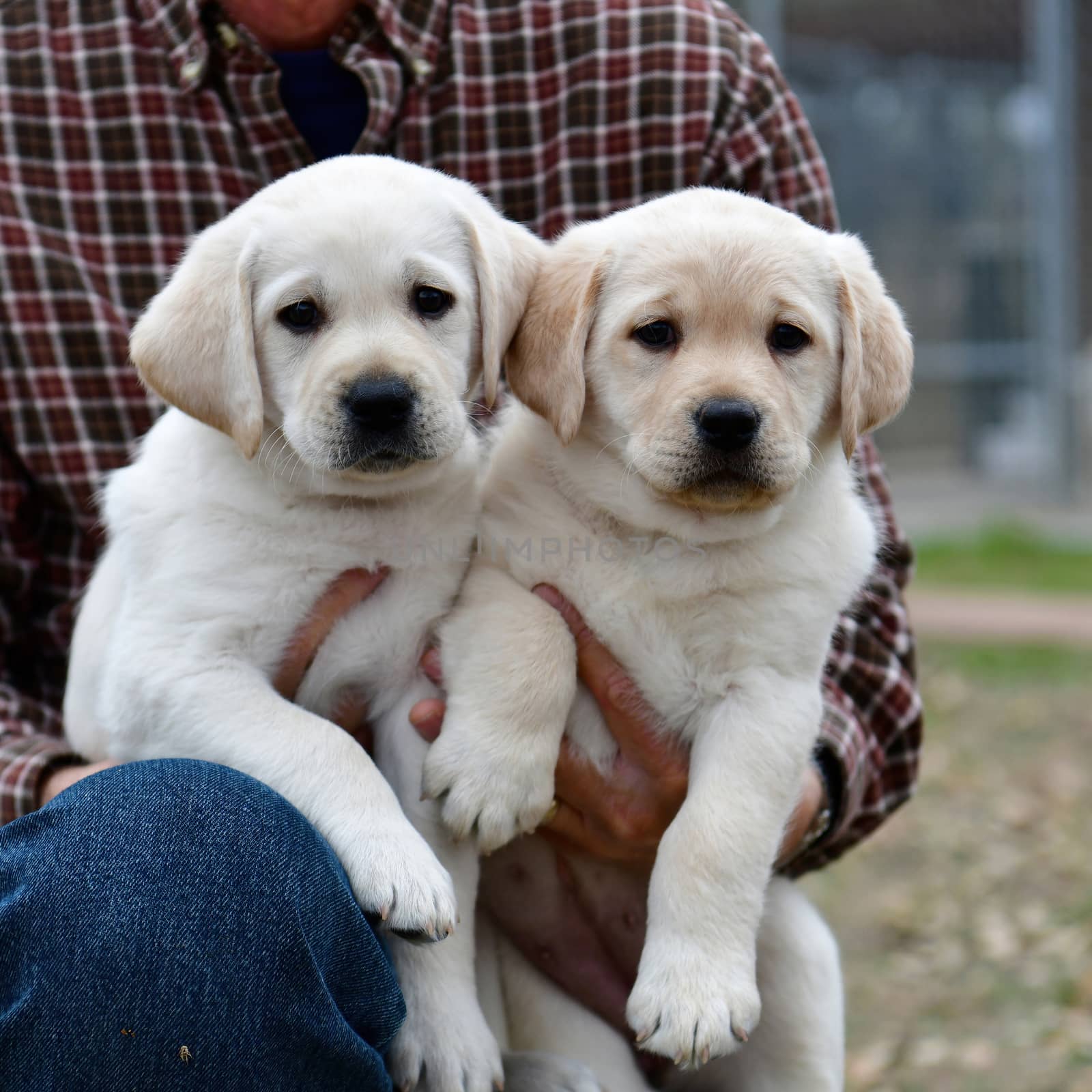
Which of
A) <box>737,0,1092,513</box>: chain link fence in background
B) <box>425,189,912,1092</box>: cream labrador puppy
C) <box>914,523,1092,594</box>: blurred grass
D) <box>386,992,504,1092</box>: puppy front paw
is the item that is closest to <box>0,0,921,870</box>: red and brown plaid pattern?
<box>425,189,912,1092</box>: cream labrador puppy

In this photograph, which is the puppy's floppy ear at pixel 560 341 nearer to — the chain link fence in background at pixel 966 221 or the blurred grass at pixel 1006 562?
the blurred grass at pixel 1006 562

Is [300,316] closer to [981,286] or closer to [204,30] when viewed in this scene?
[204,30]

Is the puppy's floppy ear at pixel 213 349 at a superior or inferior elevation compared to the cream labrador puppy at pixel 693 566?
superior

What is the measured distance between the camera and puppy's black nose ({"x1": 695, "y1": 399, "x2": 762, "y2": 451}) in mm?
2373

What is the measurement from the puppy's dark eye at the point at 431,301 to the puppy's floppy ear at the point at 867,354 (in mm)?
710

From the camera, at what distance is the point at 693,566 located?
2.62 metres

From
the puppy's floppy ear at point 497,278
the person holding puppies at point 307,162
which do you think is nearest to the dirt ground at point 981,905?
the person holding puppies at point 307,162

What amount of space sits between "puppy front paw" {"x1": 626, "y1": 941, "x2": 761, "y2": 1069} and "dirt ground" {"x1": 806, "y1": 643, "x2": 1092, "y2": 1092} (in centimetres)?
168

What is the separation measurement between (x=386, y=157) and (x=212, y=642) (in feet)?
3.09

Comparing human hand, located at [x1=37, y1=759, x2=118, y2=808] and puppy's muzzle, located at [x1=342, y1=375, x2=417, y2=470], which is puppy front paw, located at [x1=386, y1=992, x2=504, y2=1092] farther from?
puppy's muzzle, located at [x1=342, y1=375, x2=417, y2=470]

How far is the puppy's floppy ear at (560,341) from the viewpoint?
99.9 inches

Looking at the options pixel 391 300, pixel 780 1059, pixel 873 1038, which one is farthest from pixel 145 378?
pixel 873 1038

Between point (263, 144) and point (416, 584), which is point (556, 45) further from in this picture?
point (416, 584)

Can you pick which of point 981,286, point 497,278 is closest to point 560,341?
point 497,278
